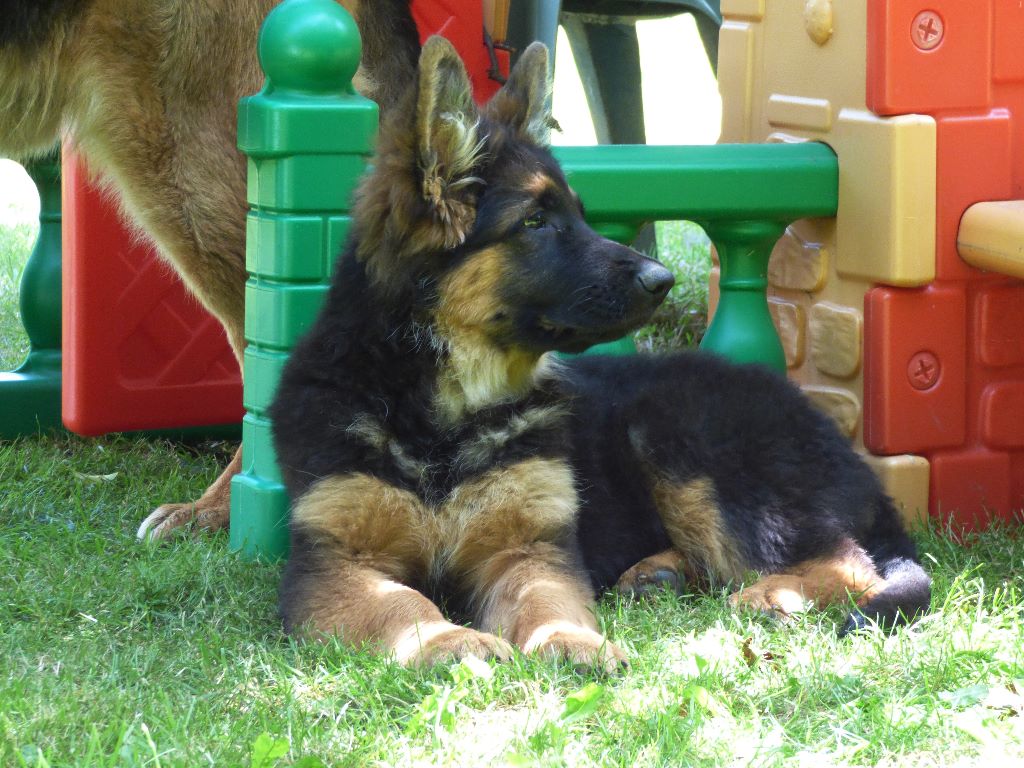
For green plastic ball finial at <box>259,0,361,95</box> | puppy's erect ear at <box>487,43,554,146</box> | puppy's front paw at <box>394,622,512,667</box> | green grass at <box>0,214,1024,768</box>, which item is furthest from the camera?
green plastic ball finial at <box>259,0,361,95</box>

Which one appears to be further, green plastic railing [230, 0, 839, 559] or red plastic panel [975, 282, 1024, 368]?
red plastic panel [975, 282, 1024, 368]

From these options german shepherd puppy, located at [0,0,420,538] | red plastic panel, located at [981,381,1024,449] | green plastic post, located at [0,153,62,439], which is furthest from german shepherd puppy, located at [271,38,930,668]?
green plastic post, located at [0,153,62,439]

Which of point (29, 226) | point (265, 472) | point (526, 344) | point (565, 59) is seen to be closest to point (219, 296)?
point (265, 472)

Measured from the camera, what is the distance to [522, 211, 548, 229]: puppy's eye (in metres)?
3.62

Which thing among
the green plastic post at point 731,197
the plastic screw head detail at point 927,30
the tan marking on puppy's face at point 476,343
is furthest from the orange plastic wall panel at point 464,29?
the tan marking on puppy's face at point 476,343

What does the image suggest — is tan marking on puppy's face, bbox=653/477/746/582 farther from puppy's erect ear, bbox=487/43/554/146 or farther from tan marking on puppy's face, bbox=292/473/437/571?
puppy's erect ear, bbox=487/43/554/146

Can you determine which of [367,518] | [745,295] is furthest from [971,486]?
[367,518]

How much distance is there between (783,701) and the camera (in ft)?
9.94

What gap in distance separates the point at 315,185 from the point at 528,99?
0.72 m

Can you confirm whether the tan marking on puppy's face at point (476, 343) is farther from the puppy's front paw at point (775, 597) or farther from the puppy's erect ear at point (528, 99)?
the puppy's front paw at point (775, 597)

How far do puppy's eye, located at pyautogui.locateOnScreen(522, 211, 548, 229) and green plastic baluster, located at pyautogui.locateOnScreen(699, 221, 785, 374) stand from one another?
47.0 inches

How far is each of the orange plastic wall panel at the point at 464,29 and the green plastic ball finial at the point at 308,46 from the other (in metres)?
1.59

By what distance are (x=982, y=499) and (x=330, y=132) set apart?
2520mm

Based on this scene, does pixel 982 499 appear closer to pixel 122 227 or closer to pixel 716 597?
pixel 716 597
